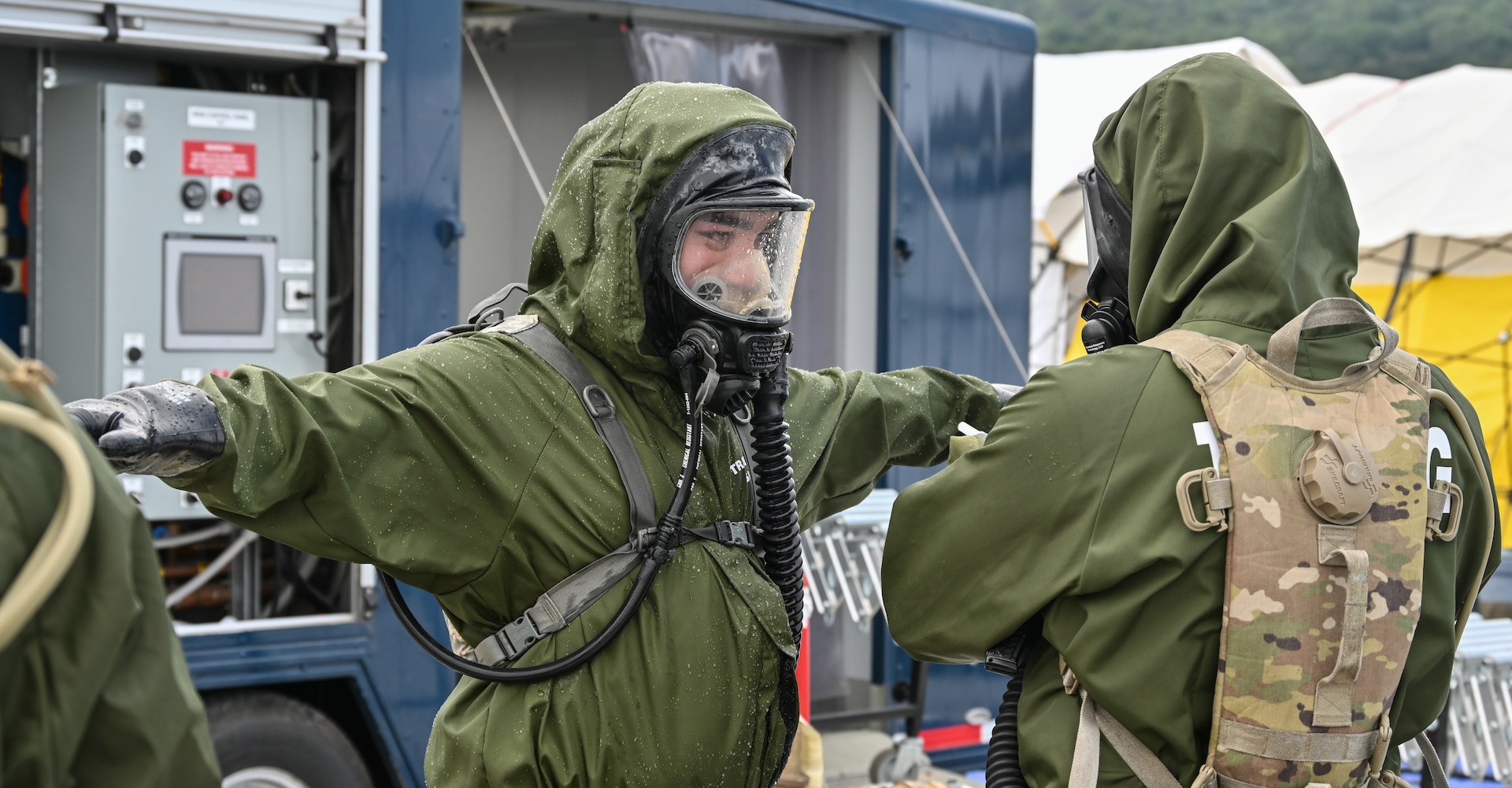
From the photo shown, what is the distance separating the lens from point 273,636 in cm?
434

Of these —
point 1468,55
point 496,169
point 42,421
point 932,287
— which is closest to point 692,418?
point 42,421

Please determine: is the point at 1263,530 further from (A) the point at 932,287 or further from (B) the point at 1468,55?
(B) the point at 1468,55

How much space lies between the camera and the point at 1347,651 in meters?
2.03

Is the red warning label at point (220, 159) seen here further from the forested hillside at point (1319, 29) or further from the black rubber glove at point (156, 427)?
the forested hillside at point (1319, 29)

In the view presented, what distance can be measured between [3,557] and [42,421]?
→ 0.11m

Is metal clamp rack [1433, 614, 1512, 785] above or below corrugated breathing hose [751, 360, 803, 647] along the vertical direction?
below

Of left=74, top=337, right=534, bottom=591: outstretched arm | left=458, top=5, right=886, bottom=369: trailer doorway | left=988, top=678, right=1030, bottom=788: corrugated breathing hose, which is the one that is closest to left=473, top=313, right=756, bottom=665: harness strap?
left=74, top=337, right=534, bottom=591: outstretched arm

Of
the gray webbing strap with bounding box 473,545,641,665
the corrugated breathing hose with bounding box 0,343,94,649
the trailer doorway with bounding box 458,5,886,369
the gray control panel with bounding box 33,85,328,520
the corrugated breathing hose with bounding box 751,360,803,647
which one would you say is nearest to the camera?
the corrugated breathing hose with bounding box 0,343,94,649

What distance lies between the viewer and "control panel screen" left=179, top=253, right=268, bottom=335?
434cm

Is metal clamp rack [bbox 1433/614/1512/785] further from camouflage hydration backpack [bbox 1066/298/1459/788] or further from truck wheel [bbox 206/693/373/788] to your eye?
truck wheel [bbox 206/693/373/788]

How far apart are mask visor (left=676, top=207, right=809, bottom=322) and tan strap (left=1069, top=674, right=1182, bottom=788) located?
89cm

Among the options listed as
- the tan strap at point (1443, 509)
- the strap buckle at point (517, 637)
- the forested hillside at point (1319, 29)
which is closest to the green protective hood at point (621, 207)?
the strap buckle at point (517, 637)

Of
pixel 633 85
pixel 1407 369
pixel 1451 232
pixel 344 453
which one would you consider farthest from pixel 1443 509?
pixel 1451 232

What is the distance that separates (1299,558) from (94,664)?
157 cm
